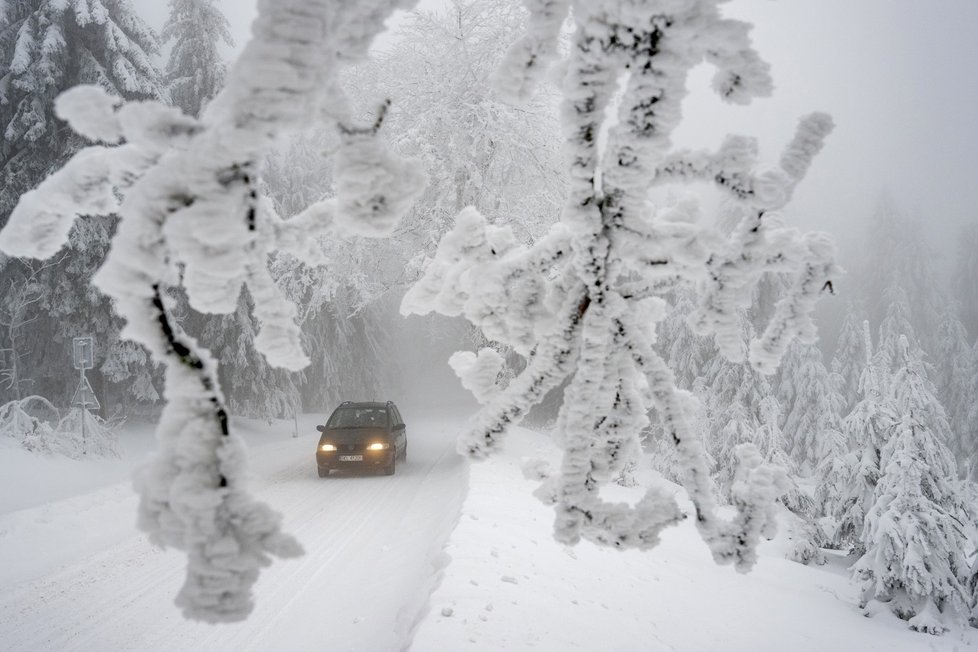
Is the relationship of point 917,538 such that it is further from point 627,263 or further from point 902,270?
point 902,270

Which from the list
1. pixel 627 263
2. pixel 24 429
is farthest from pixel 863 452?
pixel 24 429

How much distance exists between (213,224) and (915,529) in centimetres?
1352

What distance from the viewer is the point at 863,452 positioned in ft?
40.4

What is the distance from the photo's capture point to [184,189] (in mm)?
1073

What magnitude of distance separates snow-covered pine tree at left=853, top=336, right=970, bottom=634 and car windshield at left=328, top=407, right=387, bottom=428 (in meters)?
10.6

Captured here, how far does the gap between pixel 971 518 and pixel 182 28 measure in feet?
82.3

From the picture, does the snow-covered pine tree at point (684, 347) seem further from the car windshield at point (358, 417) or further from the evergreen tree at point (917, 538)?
the car windshield at point (358, 417)

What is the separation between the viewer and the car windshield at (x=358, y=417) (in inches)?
486

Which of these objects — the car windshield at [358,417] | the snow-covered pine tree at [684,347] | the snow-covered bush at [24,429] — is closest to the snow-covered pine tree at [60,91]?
the snow-covered bush at [24,429]

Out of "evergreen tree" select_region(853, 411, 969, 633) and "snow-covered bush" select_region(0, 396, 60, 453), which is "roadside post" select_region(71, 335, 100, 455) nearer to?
"snow-covered bush" select_region(0, 396, 60, 453)

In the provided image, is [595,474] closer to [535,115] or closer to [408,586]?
[408,586]

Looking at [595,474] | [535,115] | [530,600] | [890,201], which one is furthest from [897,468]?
[890,201]

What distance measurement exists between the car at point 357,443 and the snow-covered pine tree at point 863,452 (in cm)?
1045

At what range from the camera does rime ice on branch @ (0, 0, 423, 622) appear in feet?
3.46
